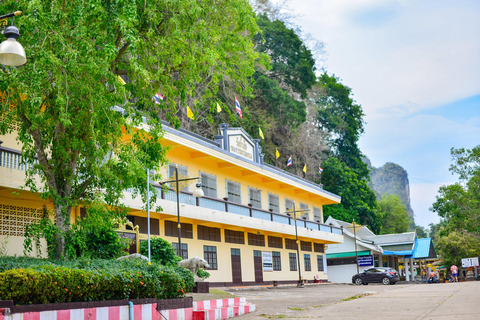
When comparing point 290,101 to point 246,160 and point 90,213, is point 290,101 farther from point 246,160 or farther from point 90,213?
point 90,213

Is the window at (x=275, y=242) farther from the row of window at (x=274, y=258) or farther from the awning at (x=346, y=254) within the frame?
the awning at (x=346, y=254)

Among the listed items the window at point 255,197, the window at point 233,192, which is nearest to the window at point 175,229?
the window at point 233,192

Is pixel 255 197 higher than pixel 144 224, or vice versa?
pixel 255 197

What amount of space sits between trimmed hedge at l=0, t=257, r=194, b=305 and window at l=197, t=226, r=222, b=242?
44.8 feet

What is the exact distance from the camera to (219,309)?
520 inches

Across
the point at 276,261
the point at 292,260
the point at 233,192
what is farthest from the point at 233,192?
the point at 292,260

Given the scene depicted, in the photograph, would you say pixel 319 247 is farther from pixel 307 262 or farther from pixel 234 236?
pixel 234 236

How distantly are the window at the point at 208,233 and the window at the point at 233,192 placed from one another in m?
2.77

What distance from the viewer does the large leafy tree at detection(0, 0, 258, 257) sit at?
433 inches

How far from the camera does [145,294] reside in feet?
37.9

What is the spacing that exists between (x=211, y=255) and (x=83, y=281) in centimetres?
1740

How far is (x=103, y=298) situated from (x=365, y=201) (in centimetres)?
4820

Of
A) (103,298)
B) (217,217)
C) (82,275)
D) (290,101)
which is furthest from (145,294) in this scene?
(290,101)

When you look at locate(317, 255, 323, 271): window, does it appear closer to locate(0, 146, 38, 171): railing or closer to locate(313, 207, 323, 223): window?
locate(313, 207, 323, 223): window
